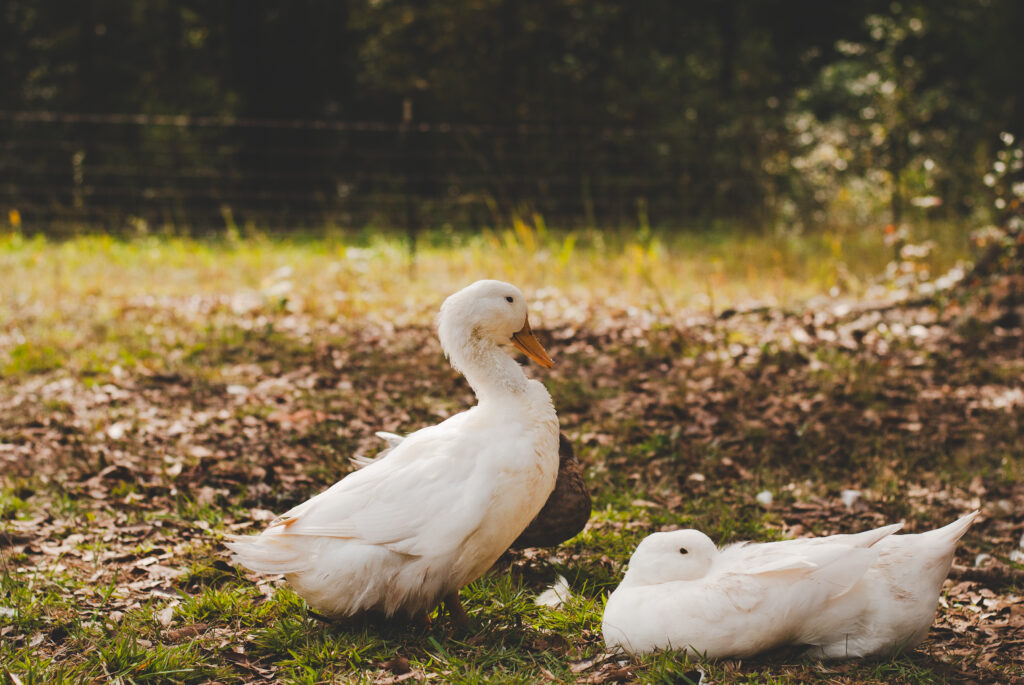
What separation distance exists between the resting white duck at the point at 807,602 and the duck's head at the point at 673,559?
0.04 metres

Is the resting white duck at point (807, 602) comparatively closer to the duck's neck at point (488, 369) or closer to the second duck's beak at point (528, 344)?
the duck's neck at point (488, 369)

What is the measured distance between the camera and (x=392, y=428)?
17.0 feet

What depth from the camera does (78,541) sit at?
12.5 feet

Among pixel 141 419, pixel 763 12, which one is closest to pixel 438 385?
pixel 141 419

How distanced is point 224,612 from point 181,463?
1.61 metres

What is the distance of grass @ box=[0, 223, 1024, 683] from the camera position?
2992 millimetres

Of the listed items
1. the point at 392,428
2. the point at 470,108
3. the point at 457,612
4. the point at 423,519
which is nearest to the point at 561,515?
the point at 457,612

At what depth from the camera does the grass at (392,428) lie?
299cm

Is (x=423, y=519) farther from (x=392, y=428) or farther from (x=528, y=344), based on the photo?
(x=392, y=428)

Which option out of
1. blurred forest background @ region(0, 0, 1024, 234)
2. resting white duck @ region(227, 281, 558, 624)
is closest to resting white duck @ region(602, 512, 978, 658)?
resting white duck @ region(227, 281, 558, 624)

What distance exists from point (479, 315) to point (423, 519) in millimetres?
750

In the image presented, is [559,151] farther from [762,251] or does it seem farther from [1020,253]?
[1020,253]

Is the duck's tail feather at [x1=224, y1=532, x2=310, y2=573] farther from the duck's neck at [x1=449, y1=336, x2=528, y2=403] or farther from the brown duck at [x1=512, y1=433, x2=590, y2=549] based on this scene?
the brown duck at [x1=512, y1=433, x2=590, y2=549]

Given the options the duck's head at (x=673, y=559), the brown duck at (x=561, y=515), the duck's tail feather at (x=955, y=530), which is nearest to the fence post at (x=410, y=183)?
the brown duck at (x=561, y=515)
